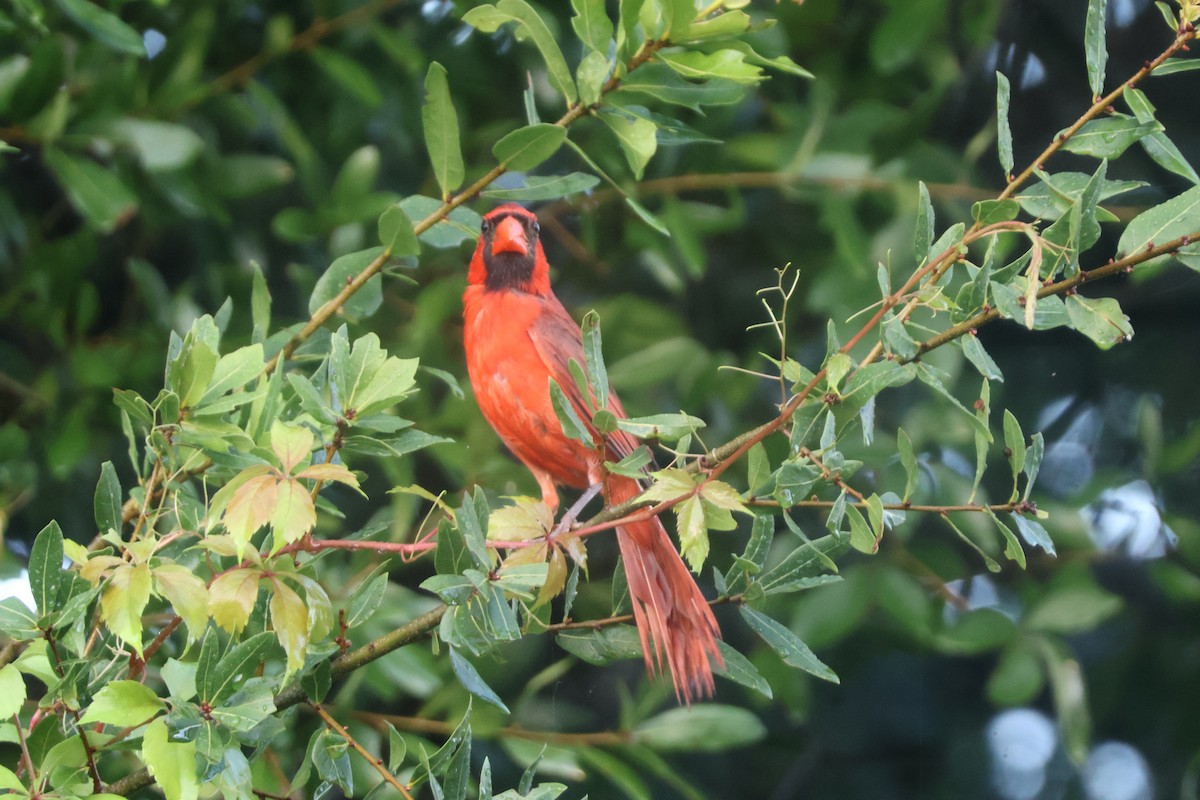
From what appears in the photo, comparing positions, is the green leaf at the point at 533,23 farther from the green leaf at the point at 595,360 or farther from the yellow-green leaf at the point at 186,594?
the yellow-green leaf at the point at 186,594

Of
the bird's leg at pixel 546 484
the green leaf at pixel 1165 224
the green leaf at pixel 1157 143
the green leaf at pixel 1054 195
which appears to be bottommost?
the bird's leg at pixel 546 484

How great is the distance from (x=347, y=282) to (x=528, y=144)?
0.21m

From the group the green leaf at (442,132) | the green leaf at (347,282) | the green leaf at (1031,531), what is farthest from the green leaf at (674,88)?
the green leaf at (1031,531)

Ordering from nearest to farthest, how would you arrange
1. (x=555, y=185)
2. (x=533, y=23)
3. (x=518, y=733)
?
(x=533, y=23)
(x=555, y=185)
(x=518, y=733)

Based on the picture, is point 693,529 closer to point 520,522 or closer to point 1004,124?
point 520,522

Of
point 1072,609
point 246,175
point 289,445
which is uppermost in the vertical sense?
point 289,445

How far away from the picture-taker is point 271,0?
1.42 metres

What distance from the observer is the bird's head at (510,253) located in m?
1.24

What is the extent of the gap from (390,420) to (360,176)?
2.14 feet

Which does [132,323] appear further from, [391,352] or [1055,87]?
[1055,87]

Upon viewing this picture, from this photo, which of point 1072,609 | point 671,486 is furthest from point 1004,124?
point 1072,609

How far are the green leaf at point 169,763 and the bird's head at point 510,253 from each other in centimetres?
69

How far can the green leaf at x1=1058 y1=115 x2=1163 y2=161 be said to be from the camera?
69cm

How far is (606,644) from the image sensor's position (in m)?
0.82
